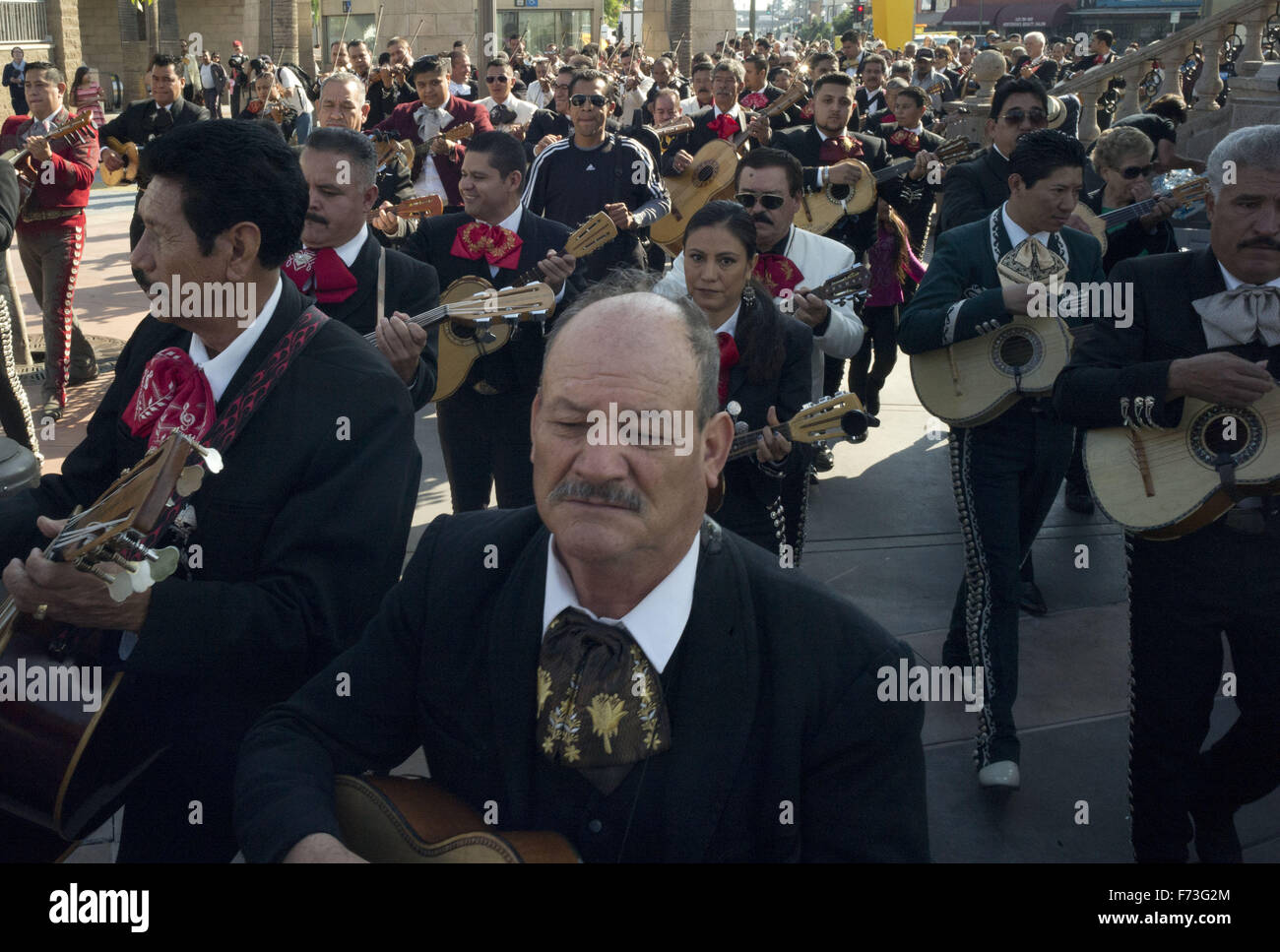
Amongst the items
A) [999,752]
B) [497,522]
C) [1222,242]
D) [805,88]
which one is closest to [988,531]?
[999,752]

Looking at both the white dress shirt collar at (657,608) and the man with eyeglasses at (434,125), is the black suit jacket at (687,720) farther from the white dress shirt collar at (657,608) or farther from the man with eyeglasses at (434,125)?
the man with eyeglasses at (434,125)

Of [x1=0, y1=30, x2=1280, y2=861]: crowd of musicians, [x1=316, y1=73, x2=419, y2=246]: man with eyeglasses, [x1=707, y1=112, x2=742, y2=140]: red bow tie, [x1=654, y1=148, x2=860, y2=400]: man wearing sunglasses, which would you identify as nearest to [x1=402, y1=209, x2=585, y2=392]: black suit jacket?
[x1=0, y1=30, x2=1280, y2=861]: crowd of musicians

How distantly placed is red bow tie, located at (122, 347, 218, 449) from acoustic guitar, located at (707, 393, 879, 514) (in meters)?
1.72

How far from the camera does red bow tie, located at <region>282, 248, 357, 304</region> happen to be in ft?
14.5

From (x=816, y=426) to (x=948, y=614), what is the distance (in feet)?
6.91

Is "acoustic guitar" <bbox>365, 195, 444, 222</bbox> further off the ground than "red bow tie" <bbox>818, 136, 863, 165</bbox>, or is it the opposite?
"red bow tie" <bbox>818, 136, 863, 165</bbox>

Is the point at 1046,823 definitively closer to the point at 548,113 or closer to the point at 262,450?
the point at 262,450

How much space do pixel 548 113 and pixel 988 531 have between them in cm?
726

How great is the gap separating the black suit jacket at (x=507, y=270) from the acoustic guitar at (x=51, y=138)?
11.9 feet

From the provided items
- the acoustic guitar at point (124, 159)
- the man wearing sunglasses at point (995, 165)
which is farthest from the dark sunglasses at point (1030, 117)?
the acoustic guitar at point (124, 159)

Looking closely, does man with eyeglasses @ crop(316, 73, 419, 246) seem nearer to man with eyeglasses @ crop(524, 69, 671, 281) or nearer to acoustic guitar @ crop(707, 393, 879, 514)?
man with eyeglasses @ crop(524, 69, 671, 281)

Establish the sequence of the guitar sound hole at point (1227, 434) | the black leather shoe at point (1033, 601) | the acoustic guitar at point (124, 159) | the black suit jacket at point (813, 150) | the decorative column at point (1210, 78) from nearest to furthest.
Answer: the guitar sound hole at point (1227, 434)
the black leather shoe at point (1033, 601)
the black suit jacket at point (813, 150)
the acoustic guitar at point (124, 159)
the decorative column at point (1210, 78)

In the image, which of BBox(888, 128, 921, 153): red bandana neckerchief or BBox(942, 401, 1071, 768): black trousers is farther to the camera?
BBox(888, 128, 921, 153): red bandana neckerchief

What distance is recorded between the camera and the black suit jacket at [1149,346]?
351 centimetres
